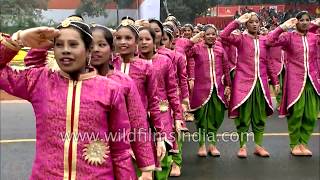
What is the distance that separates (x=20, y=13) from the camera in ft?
49.8

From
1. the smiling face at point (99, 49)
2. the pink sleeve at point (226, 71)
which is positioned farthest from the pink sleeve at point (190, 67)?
the smiling face at point (99, 49)

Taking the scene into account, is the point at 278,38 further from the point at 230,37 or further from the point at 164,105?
the point at 164,105

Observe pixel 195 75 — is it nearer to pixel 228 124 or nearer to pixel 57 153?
pixel 228 124

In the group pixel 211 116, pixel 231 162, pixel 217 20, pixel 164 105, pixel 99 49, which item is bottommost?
pixel 231 162

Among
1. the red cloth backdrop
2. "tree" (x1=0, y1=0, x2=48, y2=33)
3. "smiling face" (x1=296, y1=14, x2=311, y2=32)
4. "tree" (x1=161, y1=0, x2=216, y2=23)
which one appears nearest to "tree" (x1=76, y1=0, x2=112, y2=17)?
"tree" (x1=0, y1=0, x2=48, y2=33)

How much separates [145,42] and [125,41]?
0.57 meters

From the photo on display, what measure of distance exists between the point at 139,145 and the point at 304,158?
13.3 ft

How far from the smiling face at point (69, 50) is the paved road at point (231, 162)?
135 inches

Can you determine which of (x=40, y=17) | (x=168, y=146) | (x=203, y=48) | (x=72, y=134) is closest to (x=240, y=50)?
(x=203, y=48)

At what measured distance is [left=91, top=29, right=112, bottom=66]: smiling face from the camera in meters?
3.30

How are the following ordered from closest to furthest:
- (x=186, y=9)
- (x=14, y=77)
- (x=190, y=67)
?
(x=14, y=77) < (x=190, y=67) < (x=186, y=9)

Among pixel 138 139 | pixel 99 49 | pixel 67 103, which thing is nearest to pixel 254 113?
pixel 99 49

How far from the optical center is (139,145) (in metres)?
3.04

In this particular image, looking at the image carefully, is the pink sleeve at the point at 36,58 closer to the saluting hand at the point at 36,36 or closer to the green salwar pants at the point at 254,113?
the saluting hand at the point at 36,36
